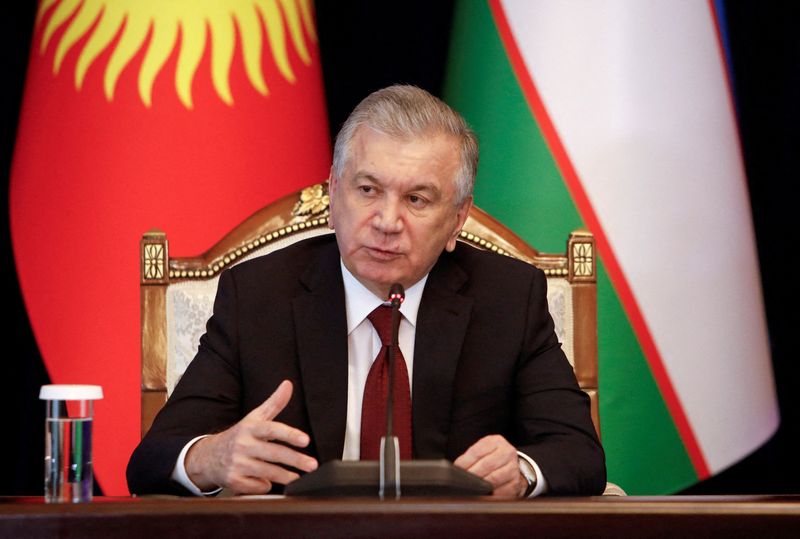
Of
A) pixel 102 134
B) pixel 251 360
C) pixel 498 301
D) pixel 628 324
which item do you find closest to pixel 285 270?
pixel 251 360

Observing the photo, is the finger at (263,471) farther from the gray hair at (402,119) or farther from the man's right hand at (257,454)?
the gray hair at (402,119)

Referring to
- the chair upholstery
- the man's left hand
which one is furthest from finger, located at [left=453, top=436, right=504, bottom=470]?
the chair upholstery

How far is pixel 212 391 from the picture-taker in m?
2.03

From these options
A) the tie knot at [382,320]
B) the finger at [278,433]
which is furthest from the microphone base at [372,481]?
the tie knot at [382,320]

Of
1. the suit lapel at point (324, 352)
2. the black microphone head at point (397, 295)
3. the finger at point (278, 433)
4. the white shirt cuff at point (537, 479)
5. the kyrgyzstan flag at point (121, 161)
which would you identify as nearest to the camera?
the finger at point (278, 433)

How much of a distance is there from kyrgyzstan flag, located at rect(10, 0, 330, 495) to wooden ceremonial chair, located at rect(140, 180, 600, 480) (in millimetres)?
421

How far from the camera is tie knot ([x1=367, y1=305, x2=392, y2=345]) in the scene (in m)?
2.10

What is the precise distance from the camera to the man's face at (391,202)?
2.04m

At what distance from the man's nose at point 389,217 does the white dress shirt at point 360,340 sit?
17cm

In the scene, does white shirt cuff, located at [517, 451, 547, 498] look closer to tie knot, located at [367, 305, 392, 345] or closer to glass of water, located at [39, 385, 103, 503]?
tie knot, located at [367, 305, 392, 345]

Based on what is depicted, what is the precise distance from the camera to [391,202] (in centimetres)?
205

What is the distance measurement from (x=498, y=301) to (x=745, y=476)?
1.33m

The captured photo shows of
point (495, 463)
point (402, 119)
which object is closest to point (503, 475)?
point (495, 463)

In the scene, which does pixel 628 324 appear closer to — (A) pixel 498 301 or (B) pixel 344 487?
(A) pixel 498 301
